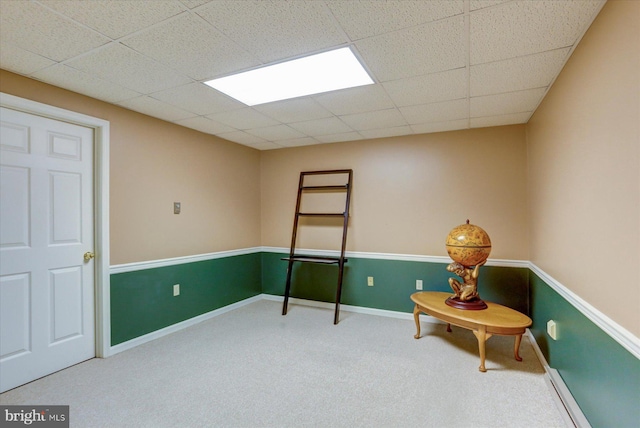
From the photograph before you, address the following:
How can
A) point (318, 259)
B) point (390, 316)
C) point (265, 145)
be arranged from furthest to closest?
point (265, 145) → point (318, 259) → point (390, 316)

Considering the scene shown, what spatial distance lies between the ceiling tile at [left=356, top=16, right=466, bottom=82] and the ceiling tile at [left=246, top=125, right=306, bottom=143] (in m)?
1.54

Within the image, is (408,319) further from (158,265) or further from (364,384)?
(158,265)

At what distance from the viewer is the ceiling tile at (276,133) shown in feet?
11.1

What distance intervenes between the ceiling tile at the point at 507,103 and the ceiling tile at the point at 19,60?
3.11m

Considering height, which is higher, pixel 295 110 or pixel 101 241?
pixel 295 110

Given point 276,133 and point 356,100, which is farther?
point 276,133

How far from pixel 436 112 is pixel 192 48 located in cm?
212

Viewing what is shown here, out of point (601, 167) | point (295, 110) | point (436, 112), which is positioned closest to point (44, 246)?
point (295, 110)

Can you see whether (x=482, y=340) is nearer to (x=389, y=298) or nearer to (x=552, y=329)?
(x=552, y=329)

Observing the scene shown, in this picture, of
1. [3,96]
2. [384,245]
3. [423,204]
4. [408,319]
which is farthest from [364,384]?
[3,96]

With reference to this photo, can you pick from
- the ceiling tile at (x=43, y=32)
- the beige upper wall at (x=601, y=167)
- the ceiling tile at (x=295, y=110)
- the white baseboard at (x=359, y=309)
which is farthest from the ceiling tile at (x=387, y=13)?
the white baseboard at (x=359, y=309)

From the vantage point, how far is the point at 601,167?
1.43 metres

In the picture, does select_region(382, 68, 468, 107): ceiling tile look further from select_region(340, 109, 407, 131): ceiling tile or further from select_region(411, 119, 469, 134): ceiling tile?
select_region(411, 119, 469, 134): ceiling tile

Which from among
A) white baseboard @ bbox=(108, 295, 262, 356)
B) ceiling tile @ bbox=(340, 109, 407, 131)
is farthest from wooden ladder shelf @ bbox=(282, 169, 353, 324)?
ceiling tile @ bbox=(340, 109, 407, 131)
